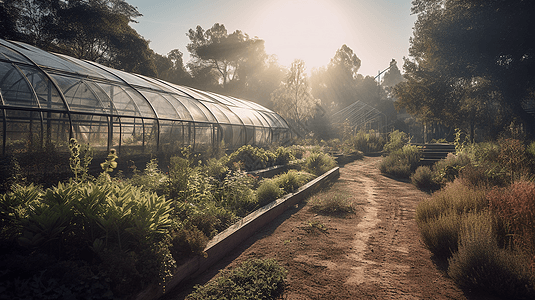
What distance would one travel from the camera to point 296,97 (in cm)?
2477

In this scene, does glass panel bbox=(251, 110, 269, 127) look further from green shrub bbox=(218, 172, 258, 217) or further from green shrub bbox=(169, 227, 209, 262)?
green shrub bbox=(169, 227, 209, 262)

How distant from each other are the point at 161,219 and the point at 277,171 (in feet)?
24.7

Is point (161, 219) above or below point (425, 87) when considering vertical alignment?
below

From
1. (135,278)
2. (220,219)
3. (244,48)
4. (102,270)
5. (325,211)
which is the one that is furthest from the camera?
(244,48)

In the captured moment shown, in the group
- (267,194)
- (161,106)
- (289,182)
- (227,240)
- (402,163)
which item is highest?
(161,106)

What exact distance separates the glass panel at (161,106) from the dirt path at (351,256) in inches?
252

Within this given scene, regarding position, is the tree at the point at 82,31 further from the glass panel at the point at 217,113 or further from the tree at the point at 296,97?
the glass panel at the point at 217,113

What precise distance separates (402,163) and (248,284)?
36.4 feet

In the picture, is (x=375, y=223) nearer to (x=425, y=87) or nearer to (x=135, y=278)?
(x=135, y=278)

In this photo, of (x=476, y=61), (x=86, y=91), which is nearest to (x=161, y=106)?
(x=86, y=91)

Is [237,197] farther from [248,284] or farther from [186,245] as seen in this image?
[248,284]

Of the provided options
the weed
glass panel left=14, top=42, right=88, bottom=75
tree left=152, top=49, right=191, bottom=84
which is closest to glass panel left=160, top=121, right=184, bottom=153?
glass panel left=14, top=42, right=88, bottom=75

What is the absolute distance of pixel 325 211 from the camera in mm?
6133

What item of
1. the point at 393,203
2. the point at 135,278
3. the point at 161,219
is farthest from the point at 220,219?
the point at 393,203
